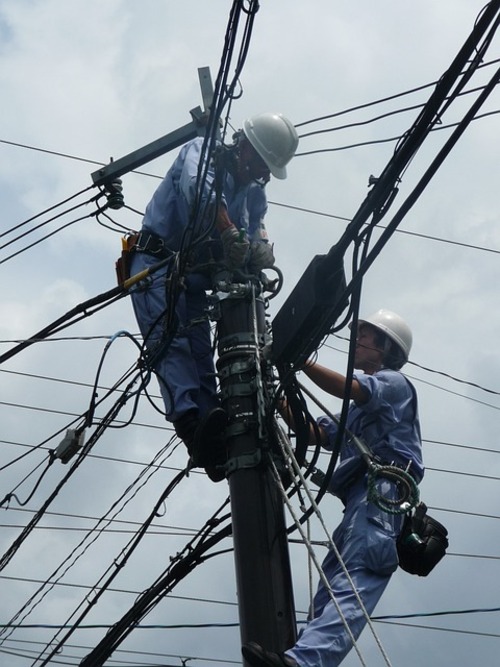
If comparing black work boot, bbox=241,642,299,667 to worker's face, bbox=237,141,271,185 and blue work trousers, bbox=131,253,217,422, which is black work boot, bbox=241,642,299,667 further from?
worker's face, bbox=237,141,271,185

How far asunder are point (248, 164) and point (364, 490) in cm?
212

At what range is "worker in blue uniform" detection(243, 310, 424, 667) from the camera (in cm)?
468

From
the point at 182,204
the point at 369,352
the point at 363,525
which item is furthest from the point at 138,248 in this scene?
the point at 363,525

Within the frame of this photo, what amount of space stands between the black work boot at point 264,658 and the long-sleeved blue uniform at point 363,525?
A: 0.04 metres

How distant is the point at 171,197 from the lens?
20.8ft

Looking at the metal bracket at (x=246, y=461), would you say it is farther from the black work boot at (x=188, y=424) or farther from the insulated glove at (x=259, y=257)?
the insulated glove at (x=259, y=257)

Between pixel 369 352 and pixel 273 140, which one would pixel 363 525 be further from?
pixel 273 140

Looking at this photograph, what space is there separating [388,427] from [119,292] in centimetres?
184

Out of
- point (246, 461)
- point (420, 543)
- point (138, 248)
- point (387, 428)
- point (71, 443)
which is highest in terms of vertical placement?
point (138, 248)

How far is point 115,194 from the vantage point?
736 cm

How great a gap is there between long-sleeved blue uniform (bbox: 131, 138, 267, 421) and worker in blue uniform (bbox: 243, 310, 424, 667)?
61 cm

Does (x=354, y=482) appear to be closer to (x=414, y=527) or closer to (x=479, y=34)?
(x=414, y=527)

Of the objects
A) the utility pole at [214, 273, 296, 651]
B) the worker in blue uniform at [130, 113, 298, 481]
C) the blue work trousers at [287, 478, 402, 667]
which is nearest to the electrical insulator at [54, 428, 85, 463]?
the worker in blue uniform at [130, 113, 298, 481]

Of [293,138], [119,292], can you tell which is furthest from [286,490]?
[293,138]
